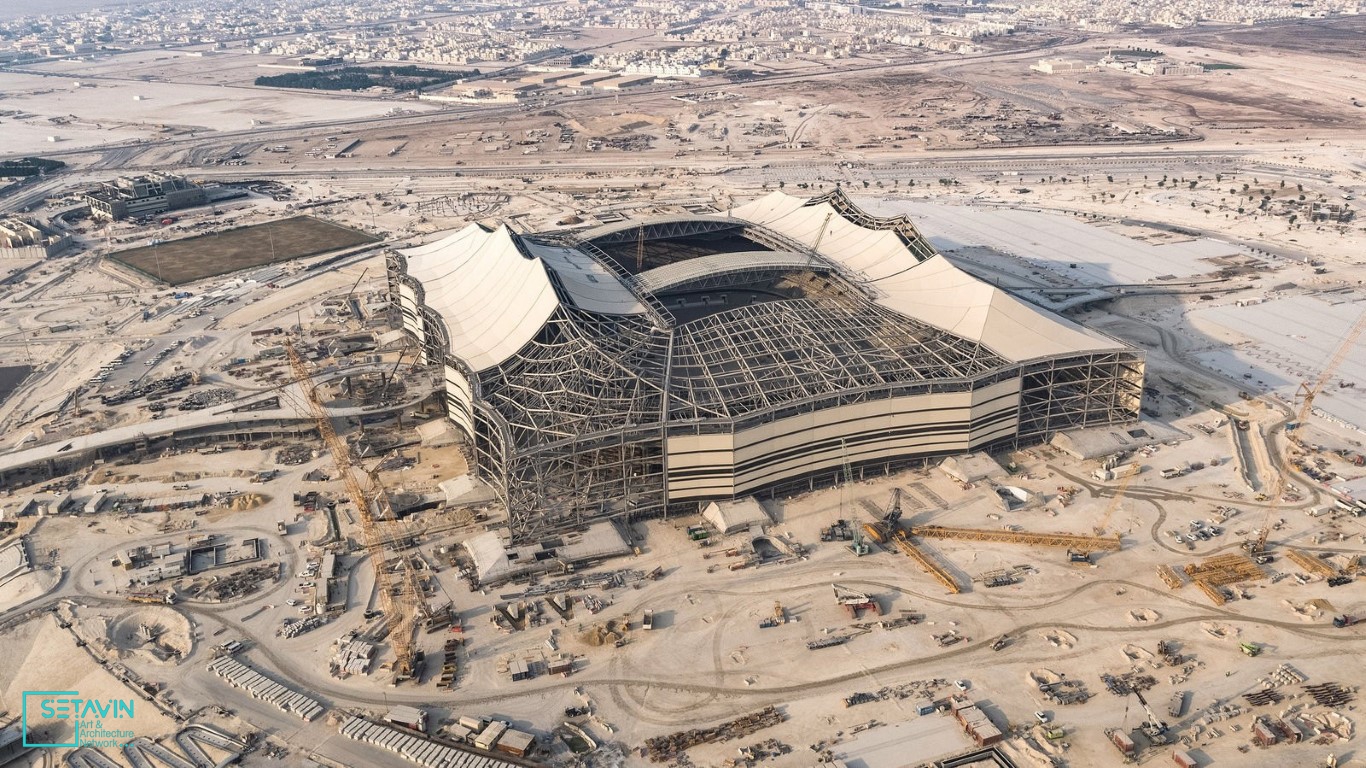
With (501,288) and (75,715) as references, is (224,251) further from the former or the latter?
(75,715)

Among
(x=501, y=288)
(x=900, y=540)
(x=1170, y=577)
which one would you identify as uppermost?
(x=501, y=288)

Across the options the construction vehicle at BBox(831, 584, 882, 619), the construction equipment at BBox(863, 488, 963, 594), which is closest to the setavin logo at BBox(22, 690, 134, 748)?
the construction vehicle at BBox(831, 584, 882, 619)

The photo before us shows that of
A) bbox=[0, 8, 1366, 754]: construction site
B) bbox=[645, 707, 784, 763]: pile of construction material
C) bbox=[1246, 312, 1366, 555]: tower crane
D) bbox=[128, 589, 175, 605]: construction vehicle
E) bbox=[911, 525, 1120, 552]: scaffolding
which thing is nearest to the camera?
bbox=[645, 707, 784, 763]: pile of construction material

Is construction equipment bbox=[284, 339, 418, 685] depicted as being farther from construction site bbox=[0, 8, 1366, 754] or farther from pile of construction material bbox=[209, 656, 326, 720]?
pile of construction material bbox=[209, 656, 326, 720]

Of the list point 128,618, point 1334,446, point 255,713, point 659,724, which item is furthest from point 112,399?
point 1334,446

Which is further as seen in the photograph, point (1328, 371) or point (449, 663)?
point (1328, 371)

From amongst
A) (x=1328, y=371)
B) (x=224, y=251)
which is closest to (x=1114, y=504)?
(x=1328, y=371)

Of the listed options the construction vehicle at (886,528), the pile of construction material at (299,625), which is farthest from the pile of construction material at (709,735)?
the pile of construction material at (299,625)
